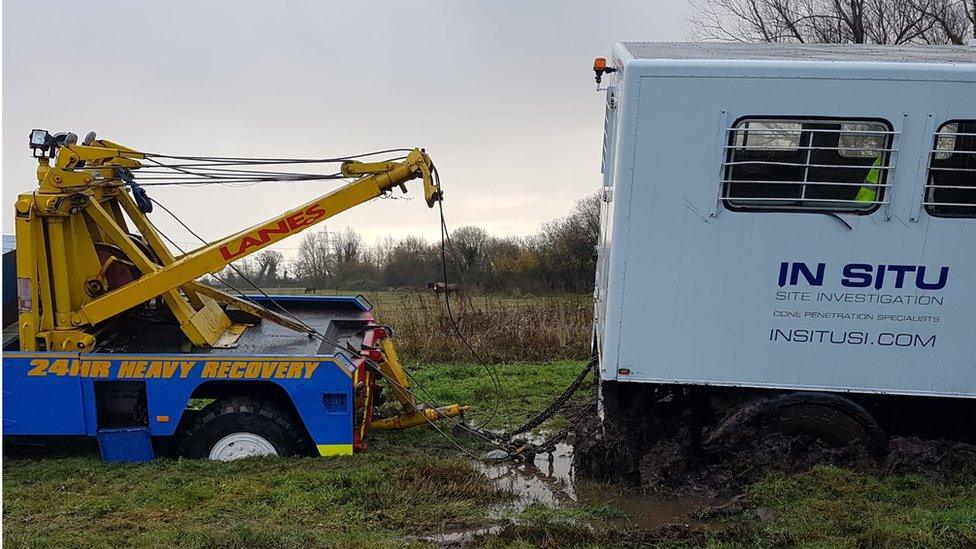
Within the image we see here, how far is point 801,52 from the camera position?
5.60 meters

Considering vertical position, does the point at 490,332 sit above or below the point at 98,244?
below

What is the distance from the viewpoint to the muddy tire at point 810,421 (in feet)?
17.8

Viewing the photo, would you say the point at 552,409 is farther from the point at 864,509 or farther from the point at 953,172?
the point at 953,172

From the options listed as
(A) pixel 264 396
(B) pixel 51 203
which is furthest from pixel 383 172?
(B) pixel 51 203

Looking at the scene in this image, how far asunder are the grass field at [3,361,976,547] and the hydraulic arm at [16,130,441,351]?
1.16 m

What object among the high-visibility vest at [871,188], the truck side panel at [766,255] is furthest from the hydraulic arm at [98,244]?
the high-visibility vest at [871,188]

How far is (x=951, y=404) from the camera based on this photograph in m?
5.60

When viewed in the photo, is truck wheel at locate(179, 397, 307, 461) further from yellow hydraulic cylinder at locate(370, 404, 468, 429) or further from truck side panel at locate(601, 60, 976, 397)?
truck side panel at locate(601, 60, 976, 397)

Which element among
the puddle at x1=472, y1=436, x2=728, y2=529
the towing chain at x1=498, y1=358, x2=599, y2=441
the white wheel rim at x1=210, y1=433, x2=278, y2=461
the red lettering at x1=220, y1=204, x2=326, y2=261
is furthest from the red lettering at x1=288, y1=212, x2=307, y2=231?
the towing chain at x1=498, y1=358, x2=599, y2=441

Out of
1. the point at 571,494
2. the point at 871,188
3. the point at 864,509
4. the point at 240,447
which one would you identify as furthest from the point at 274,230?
the point at 864,509

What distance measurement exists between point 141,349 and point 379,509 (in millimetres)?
2495

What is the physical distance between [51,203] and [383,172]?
2.51m

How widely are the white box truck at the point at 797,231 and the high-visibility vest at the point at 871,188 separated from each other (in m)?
0.01

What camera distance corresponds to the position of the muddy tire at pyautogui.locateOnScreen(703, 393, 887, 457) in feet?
17.8
